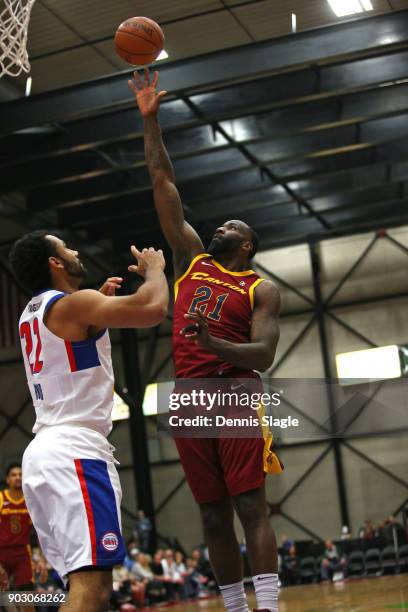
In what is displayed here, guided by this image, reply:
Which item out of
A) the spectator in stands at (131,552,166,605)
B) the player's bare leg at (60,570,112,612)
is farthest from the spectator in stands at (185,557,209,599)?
the player's bare leg at (60,570,112,612)

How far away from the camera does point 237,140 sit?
17.5 m

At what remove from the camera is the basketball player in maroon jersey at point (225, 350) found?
15.3 ft

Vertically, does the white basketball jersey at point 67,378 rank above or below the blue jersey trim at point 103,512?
above

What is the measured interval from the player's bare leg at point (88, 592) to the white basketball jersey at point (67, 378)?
2.12ft

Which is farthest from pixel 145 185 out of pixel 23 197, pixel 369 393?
pixel 369 393

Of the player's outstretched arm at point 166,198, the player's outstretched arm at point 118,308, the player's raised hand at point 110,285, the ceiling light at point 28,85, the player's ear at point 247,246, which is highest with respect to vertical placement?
the ceiling light at point 28,85

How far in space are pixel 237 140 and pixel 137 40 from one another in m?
10.8

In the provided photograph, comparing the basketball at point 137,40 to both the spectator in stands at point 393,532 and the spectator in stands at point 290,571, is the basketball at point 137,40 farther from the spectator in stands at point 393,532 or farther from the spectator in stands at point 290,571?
the spectator in stands at point 290,571

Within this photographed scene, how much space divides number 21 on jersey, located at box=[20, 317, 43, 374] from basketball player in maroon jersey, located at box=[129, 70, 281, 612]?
0.81 m

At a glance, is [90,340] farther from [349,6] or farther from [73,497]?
[349,6]

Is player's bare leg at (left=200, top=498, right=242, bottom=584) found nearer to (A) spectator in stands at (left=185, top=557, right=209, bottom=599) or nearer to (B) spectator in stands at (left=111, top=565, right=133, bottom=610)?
(B) spectator in stands at (left=111, top=565, right=133, bottom=610)

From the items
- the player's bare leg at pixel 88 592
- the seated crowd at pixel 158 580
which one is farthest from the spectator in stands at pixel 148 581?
the player's bare leg at pixel 88 592

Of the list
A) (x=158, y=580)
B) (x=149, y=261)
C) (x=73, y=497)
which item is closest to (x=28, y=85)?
(x=158, y=580)

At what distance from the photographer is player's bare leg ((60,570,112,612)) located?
3.55 m
